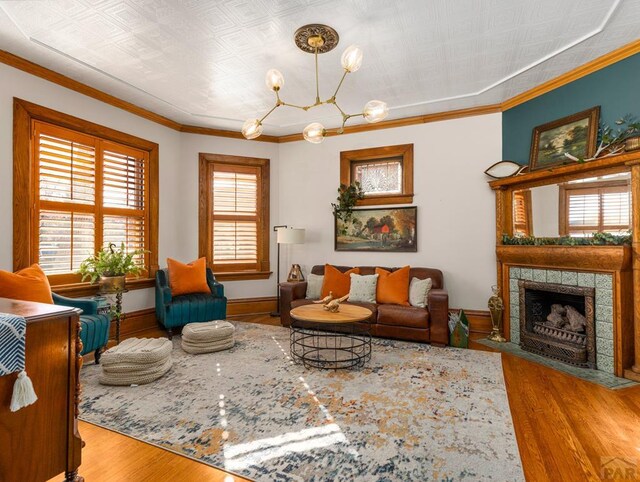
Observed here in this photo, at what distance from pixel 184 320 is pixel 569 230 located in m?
4.61

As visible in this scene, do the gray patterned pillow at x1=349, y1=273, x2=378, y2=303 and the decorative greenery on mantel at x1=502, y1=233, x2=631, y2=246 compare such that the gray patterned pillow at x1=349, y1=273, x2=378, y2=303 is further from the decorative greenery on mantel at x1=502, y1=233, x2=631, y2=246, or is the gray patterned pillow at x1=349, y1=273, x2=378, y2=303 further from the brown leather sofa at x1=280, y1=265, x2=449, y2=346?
the decorative greenery on mantel at x1=502, y1=233, x2=631, y2=246

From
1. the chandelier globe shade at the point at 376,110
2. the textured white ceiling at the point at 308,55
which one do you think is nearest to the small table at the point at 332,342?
the chandelier globe shade at the point at 376,110

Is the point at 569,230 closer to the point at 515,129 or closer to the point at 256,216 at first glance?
the point at 515,129

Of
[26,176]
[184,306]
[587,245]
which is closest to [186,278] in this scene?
[184,306]

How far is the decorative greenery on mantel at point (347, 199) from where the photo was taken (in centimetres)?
532

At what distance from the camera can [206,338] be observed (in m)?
3.74

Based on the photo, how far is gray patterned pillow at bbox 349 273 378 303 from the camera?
4.60m

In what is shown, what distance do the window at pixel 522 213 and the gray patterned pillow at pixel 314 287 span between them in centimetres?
269

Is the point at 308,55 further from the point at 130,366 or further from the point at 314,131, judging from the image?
the point at 130,366

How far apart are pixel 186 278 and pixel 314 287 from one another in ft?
5.94

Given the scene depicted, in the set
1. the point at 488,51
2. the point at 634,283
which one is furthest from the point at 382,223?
the point at 634,283

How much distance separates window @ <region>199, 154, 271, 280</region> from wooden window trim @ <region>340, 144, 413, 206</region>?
55.7 inches

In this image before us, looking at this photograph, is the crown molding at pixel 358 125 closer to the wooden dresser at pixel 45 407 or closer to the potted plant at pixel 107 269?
the potted plant at pixel 107 269

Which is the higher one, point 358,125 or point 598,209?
point 358,125
